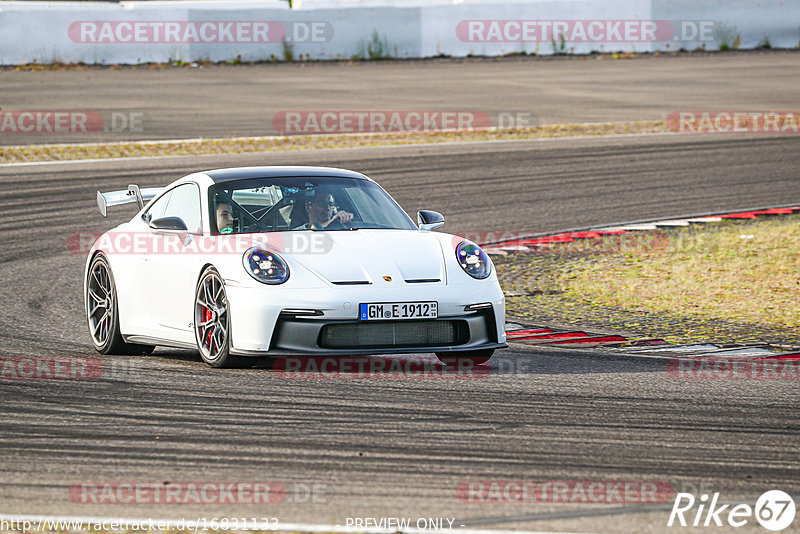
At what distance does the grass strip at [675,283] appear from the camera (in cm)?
979

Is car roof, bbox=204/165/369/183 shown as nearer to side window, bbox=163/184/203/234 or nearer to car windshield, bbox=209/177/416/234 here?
car windshield, bbox=209/177/416/234

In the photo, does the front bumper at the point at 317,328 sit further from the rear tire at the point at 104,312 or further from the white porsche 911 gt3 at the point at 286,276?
the rear tire at the point at 104,312

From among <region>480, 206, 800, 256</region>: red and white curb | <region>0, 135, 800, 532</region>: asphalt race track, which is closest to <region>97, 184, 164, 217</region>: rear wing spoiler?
<region>0, 135, 800, 532</region>: asphalt race track

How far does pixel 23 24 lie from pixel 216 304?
78.0ft

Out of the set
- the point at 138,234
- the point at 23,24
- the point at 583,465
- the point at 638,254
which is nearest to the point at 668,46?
the point at 23,24

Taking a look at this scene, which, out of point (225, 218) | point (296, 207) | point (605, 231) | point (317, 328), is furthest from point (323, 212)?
point (605, 231)

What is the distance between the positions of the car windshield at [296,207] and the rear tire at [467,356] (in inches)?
37.1

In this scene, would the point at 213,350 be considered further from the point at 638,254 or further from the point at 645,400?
the point at 638,254

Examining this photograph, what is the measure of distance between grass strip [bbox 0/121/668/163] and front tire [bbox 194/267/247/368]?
12460mm

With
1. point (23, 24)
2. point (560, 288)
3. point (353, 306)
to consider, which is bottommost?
point (560, 288)

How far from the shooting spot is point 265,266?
755cm

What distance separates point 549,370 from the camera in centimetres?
773

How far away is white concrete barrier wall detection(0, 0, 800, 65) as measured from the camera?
30.6 metres

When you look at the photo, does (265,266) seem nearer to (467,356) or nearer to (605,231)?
(467,356)
